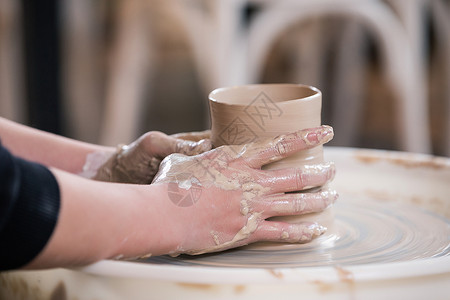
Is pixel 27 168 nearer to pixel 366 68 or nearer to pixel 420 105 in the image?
pixel 420 105

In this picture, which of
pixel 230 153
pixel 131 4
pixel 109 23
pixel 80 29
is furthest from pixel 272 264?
pixel 109 23

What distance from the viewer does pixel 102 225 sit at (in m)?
0.71

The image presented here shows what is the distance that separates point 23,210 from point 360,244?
0.51 meters

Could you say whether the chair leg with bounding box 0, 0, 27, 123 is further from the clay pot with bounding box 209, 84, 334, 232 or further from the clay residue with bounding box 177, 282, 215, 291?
the clay residue with bounding box 177, 282, 215, 291

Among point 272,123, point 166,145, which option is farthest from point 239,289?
point 166,145

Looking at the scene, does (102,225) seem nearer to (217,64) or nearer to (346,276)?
(346,276)

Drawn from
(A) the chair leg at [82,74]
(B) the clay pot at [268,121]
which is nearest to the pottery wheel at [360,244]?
(B) the clay pot at [268,121]

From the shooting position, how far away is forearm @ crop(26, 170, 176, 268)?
69cm

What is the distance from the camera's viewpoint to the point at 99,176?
113cm

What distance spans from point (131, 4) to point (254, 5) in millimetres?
621

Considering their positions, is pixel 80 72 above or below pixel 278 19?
below

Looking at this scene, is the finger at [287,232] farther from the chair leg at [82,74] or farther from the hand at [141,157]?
the chair leg at [82,74]

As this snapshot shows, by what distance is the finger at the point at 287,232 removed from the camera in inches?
33.7

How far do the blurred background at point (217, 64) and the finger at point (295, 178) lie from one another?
4.70ft
